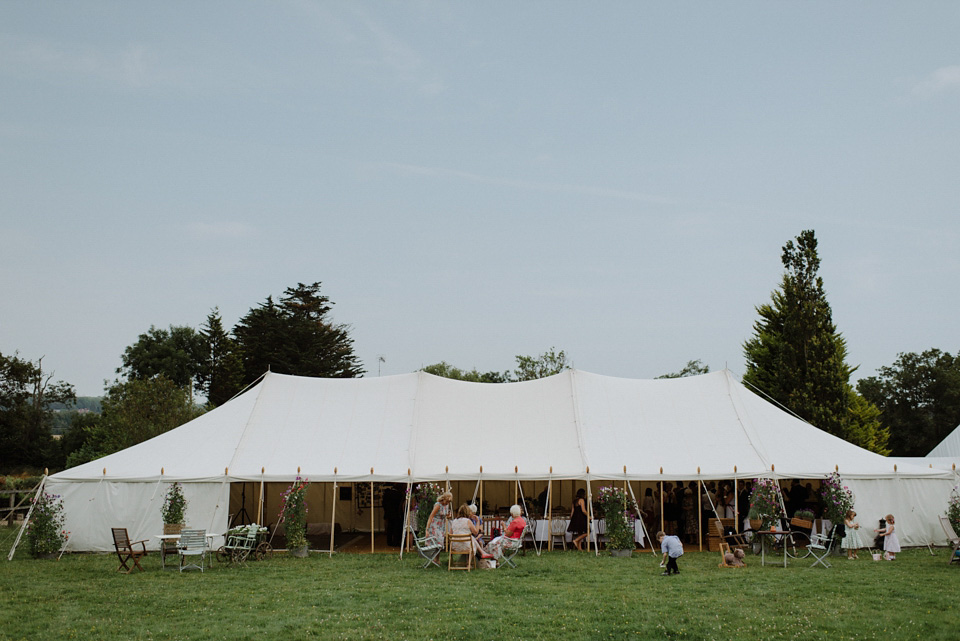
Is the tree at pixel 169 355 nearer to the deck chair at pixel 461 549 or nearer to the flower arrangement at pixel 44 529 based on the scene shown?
the flower arrangement at pixel 44 529

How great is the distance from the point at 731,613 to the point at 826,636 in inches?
42.6

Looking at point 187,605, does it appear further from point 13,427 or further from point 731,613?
point 13,427

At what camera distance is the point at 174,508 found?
13.3 m

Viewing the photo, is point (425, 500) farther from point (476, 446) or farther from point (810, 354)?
point (810, 354)

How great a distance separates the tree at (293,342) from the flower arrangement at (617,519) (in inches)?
1042

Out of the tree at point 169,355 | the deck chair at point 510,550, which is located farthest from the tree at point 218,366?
the deck chair at point 510,550

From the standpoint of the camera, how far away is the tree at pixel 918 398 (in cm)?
4016

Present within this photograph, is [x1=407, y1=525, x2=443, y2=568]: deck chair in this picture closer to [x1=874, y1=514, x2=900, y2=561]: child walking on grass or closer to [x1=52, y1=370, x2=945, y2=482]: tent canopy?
[x1=52, y1=370, x2=945, y2=482]: tent canopy

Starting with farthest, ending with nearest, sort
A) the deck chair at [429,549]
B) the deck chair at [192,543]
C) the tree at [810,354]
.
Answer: the tree at [810,354]
the deck chair at [429,549]
the deck chair at [192,543]

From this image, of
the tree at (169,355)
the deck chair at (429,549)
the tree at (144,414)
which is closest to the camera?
the deck chair at (429,549)

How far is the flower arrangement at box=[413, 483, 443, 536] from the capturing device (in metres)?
13.2

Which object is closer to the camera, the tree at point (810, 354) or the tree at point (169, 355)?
the tree at point (810, 354)

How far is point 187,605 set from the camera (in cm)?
844

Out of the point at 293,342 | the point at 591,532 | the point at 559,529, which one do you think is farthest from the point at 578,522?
the point at 293,342
